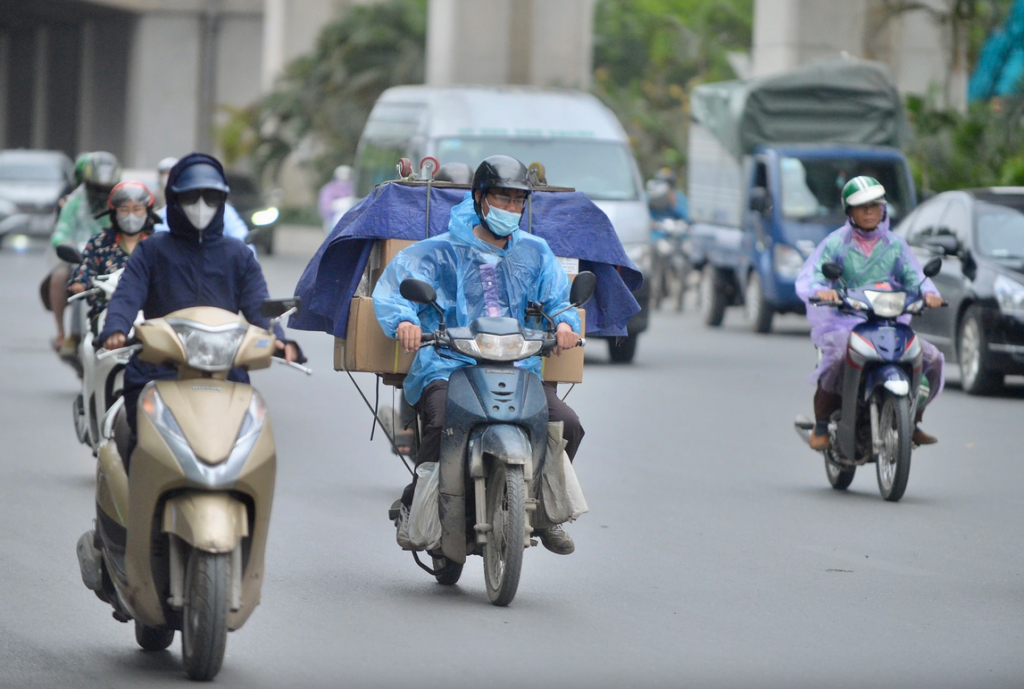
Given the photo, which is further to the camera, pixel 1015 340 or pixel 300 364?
pixel 1015 340

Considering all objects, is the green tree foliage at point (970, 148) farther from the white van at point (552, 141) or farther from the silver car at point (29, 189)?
the silver car at point (29, 189)

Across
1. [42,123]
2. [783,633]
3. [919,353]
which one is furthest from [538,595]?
[42,123]

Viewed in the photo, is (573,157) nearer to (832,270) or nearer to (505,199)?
(832,270)

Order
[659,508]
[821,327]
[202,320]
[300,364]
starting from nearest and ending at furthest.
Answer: [202,320], [300,364], [659,508], [821,327]

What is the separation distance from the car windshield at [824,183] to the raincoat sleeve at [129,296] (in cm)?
1609

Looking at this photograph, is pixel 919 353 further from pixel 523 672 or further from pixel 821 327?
pixel 523 672

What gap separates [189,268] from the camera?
6004 millimetres

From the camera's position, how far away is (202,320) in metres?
5.36

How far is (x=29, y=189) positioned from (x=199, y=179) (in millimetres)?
34100

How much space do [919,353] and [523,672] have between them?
471 cm

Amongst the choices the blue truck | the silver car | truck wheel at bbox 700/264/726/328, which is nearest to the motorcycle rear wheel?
the blue truck

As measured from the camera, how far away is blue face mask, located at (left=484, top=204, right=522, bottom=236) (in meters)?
6.84

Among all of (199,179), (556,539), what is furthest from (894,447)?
(199,179)

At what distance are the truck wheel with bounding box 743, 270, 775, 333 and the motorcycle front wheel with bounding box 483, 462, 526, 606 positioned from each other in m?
15.5
